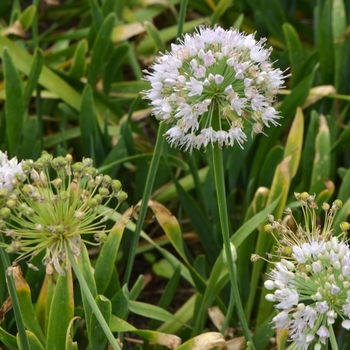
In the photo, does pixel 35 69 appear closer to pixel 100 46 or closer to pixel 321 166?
pixel 100 46

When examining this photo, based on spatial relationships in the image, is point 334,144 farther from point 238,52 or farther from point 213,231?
point 238,52

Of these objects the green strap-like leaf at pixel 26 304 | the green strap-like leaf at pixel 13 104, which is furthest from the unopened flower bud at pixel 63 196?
the green strap-like leaf at pixel 13 104

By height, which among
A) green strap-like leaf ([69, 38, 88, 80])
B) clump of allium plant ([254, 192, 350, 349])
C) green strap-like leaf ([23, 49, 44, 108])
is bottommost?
clump of allium plant ([254, 192, 350, 349])

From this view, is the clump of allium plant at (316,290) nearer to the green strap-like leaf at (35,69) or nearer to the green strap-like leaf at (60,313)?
the green strap-like leaf at (60,313)

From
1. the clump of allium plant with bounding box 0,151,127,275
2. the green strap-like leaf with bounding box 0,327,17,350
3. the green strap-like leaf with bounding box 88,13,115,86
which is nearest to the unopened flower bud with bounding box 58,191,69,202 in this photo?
the clump of allium plant with bounding box 0,151,127,275

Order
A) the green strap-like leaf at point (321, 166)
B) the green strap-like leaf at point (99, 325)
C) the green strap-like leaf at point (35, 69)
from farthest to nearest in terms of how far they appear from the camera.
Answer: the green strap-like leaf at point (35, 69), the green strap-like leaf at point (321, 166), the green strap-like leaf at point (99, 325)

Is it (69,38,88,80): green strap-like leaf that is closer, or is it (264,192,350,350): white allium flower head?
(264,192,350,350): white allium flower head

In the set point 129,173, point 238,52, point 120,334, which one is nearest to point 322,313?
point 238,52

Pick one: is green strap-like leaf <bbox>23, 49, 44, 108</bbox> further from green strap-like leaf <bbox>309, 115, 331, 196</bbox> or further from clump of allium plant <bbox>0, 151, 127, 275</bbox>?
clump of allium plant <bbox>0, 151, 127, 275</bbox>
